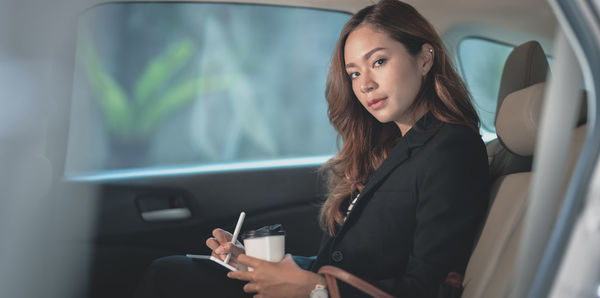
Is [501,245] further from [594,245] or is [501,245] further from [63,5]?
[63,5]

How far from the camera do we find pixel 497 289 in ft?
3.46

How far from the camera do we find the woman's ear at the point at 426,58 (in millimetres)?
1396

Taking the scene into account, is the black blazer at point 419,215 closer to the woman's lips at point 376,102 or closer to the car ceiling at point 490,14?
the woman's lips at point 376,102

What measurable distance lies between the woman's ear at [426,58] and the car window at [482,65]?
604mm

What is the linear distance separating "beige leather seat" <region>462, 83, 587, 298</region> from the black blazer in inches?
1.3

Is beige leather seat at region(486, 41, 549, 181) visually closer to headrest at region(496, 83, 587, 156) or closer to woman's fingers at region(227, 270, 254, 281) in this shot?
headrest at region(496, 83, 587, 156)

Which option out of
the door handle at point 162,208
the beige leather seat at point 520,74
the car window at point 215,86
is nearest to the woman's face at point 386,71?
the beige leather seat at point 520,74

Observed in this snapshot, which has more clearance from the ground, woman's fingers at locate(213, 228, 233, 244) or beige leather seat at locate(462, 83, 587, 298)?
beige leather seat at locate(462, 83, 587, 298)

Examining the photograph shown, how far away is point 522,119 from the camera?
1163 mm

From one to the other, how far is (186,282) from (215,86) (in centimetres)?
199

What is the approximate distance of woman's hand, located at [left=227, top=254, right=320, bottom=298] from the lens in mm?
1128

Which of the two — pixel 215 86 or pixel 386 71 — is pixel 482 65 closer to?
pixel 386 71

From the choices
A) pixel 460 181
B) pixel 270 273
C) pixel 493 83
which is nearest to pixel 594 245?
pixel 460 181

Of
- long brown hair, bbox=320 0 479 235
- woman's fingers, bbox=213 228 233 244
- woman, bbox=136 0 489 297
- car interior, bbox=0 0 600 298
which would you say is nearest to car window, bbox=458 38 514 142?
car interior, bbox=0 0 600 298
